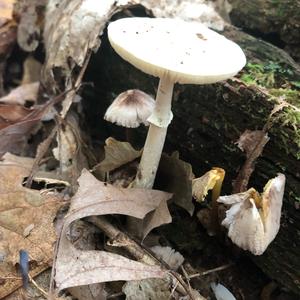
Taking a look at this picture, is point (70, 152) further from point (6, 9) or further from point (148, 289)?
point (6, 9)

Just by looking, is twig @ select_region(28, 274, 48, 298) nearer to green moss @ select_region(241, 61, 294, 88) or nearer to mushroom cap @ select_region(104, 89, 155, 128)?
mushroom cap @ select_region(104, 89, 155, 128)

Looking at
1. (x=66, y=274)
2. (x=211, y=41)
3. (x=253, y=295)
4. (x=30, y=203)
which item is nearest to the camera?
(x=66, y=274)

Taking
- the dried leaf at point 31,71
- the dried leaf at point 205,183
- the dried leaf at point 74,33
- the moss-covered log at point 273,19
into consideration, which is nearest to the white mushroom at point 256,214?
the dried leaf at point 205,183

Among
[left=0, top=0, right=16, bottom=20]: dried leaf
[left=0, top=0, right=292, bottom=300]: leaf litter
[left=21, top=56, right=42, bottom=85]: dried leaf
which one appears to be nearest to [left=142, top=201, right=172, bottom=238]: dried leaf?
[left=0, top=0, right=292, bottom=300]: leaf litter

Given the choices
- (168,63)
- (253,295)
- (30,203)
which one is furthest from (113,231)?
(168,63)

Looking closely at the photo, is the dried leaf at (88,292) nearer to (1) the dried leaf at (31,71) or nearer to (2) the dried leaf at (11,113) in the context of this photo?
(2) the dried leaf at (11,113)

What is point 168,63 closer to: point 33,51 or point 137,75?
point 137,75
